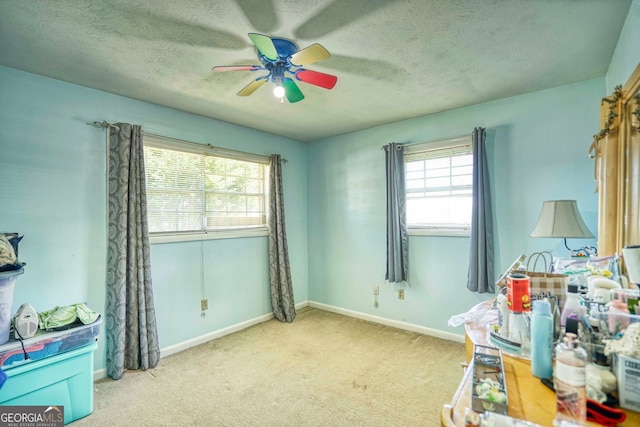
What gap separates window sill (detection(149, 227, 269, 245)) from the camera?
294 centimetres

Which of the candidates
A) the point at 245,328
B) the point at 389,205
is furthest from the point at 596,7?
the point at 245,328

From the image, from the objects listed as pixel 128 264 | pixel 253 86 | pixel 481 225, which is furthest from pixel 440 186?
pixel 128 264

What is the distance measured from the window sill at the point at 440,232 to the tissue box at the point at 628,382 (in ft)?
7.76

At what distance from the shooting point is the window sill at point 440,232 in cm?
315

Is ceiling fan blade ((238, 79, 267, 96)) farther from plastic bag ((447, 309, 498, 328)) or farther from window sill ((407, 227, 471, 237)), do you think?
window sill ((407, 227, 471, 237))

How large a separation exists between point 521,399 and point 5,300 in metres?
2.74

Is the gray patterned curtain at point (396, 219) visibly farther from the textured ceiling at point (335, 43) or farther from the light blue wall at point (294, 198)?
the textured ceiling at point (335, 43)

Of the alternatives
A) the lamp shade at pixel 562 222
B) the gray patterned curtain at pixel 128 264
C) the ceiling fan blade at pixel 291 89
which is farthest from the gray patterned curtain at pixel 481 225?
the gray patterned curtain at pixel 128 264

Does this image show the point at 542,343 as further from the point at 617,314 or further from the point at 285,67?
the point at 285,67

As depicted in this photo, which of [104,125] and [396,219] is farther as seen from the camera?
[396,219]

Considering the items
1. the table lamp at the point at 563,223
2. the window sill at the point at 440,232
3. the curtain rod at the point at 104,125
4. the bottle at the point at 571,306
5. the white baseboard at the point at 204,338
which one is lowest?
the white baseboard at the point at 204,338

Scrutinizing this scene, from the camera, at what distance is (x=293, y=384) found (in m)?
2.44

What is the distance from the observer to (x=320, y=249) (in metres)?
4.43

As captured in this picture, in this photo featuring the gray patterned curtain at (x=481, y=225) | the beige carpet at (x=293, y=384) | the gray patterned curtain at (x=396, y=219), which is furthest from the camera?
the gray patterned curtain at (x=396, y=219)
